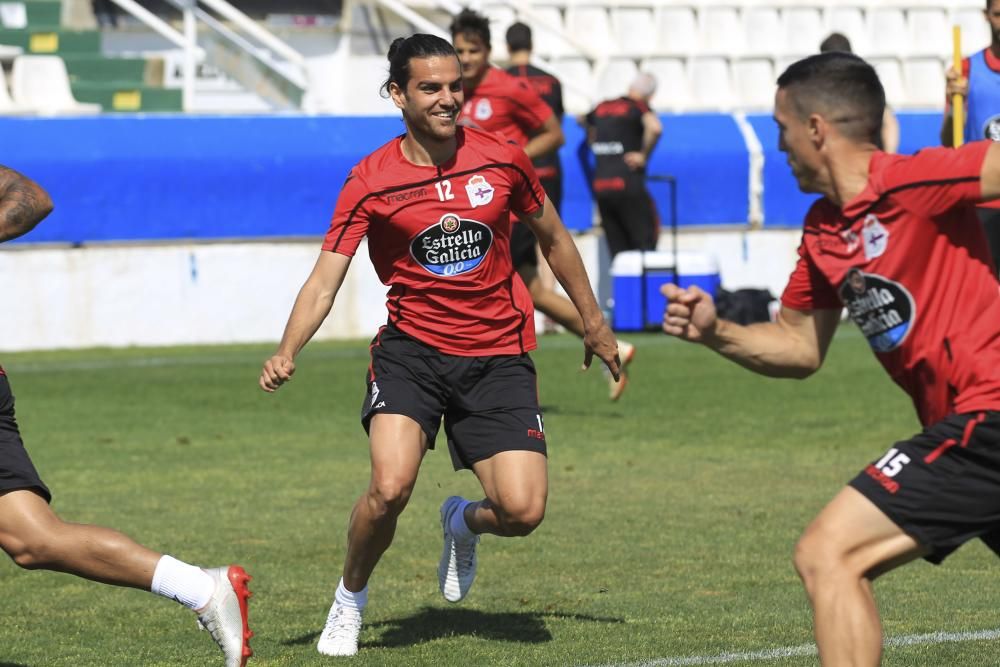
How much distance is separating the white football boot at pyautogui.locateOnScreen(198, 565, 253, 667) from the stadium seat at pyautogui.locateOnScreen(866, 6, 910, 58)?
77.5 ft

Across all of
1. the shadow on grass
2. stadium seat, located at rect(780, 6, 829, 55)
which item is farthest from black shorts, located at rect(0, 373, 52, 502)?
stadium seat, located at rect(780, 6, 829, 55)

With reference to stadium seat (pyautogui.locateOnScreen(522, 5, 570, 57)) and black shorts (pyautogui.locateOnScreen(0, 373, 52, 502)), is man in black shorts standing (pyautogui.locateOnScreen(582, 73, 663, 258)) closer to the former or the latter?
stadium seat (pyautogui.locateOnScreen(522, 5, 570, 57))

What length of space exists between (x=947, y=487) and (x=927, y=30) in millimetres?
25135

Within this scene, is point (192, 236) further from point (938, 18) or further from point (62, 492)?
point (938, 18)

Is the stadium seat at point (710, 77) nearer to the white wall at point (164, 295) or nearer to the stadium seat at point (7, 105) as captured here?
the white wall at point (164, 295)

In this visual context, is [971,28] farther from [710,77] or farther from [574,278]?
[574,278]

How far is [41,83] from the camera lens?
66.5 feet

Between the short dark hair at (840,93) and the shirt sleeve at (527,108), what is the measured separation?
7.95 metres

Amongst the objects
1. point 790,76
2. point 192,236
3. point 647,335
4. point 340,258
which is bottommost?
point 647,335

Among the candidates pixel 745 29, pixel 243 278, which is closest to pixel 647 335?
pixel 243 278

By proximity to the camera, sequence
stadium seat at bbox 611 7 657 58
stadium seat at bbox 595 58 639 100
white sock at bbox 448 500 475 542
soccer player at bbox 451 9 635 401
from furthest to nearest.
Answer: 1. stadium seat at bbox 611 7 657 58
2. stadium seat at bbox 595 58 639 100
3. soccer player at bbox 451 9 635 401
4. white sock at bbox 448 500 475 542

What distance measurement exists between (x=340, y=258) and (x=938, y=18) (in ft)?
78.0

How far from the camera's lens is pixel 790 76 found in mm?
5027

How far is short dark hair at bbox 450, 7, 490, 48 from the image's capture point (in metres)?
11.6
